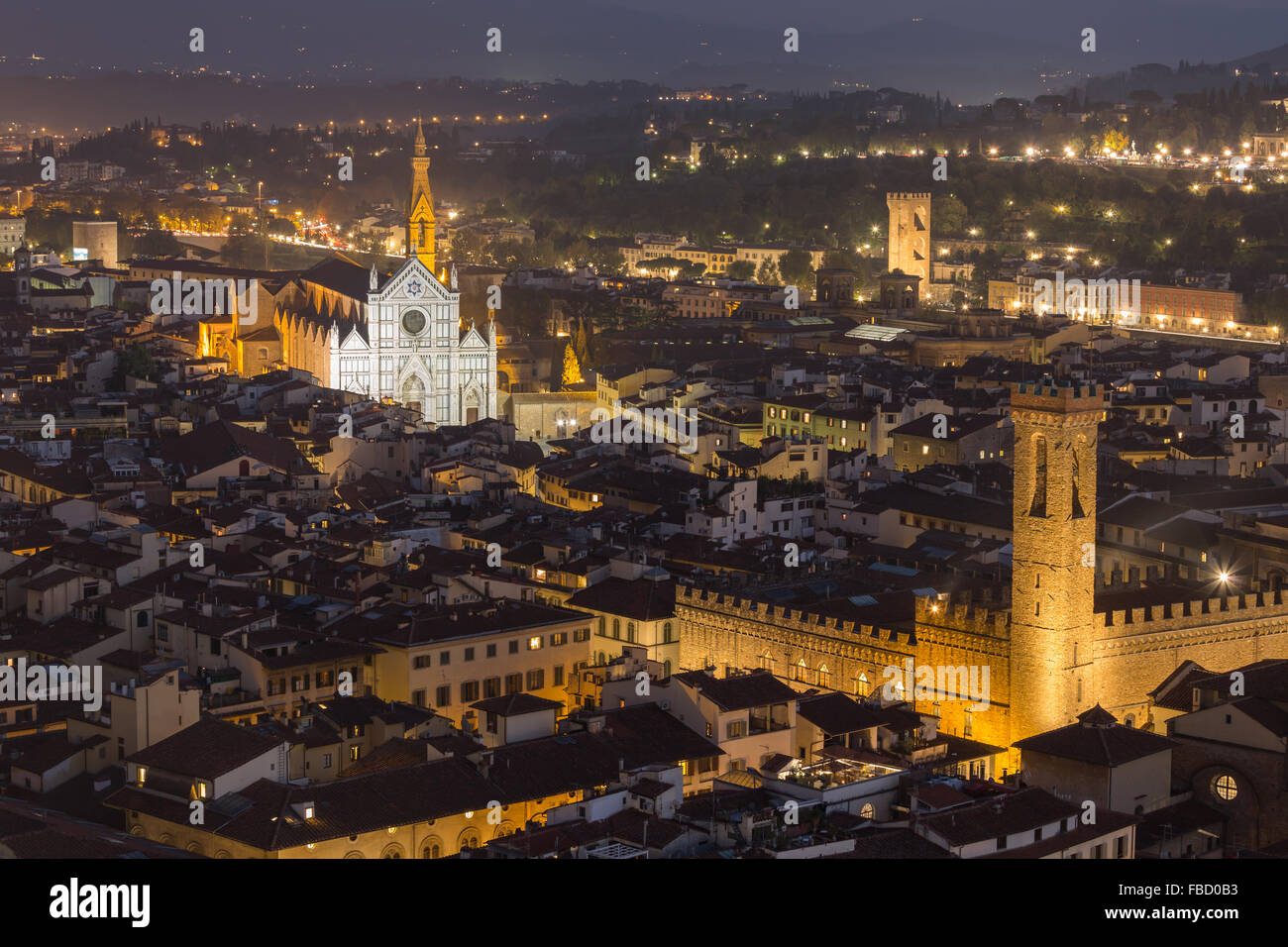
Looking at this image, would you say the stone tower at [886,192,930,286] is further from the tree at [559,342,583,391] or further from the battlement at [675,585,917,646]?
the battlement at [675,585,917,646]

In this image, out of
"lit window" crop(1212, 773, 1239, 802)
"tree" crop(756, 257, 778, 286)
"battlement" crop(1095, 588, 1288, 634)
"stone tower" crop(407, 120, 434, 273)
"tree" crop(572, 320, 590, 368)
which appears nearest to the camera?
"lit window" crop(1212, 773, 1239, 802)

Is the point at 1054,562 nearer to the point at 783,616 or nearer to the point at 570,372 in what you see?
the point at 783,616

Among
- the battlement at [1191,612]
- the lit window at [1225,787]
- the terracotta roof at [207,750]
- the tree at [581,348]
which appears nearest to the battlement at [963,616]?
the battlement at [1191,612]

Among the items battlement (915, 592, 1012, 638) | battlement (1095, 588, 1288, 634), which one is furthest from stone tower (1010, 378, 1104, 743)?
battlement (1095, 588, 1288, 634)

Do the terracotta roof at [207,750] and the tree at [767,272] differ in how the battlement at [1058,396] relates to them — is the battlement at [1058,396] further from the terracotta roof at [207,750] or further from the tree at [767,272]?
the tree at [767,272]

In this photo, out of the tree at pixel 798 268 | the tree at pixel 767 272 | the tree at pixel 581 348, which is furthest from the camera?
the tree at pixel 767 272

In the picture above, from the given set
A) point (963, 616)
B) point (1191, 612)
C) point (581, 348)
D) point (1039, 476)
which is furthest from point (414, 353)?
point (1039, 476)

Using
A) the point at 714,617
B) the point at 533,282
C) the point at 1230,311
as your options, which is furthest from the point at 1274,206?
the point at 714,617
